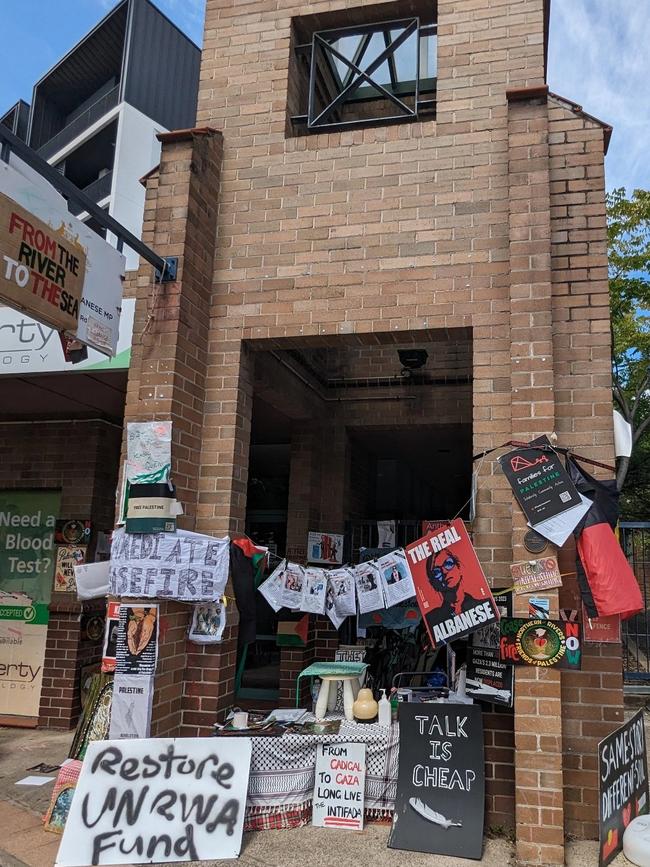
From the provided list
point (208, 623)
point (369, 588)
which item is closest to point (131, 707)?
point (208, 623)

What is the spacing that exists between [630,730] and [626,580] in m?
1.07

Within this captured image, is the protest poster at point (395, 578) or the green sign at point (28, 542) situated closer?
the protest poster at point (395, 578)

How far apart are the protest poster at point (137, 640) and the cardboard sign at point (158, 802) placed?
508mm

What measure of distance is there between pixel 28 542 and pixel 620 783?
24.0 feet

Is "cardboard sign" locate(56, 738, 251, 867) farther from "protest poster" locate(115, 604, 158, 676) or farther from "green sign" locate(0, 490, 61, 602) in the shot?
"green sign" locate(0, 490, 61, 602)

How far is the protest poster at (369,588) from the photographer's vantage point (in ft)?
18.3

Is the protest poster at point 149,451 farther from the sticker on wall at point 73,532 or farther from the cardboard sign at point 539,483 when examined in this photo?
the sticker on wall at point 73,532

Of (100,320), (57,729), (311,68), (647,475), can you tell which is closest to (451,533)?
(100,320)

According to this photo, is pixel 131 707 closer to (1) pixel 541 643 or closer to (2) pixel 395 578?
(2) pixel 395 578

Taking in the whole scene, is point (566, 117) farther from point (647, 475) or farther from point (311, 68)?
point (647, 475)

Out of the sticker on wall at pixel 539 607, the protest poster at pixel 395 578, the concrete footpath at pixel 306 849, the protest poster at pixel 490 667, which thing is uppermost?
the protest poster at pixel 395 578

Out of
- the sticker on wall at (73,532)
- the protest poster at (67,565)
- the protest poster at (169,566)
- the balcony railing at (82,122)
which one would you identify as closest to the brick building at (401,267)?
the protest poster at (169,566)

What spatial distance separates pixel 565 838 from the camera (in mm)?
4375

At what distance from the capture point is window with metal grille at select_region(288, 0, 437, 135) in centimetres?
629
